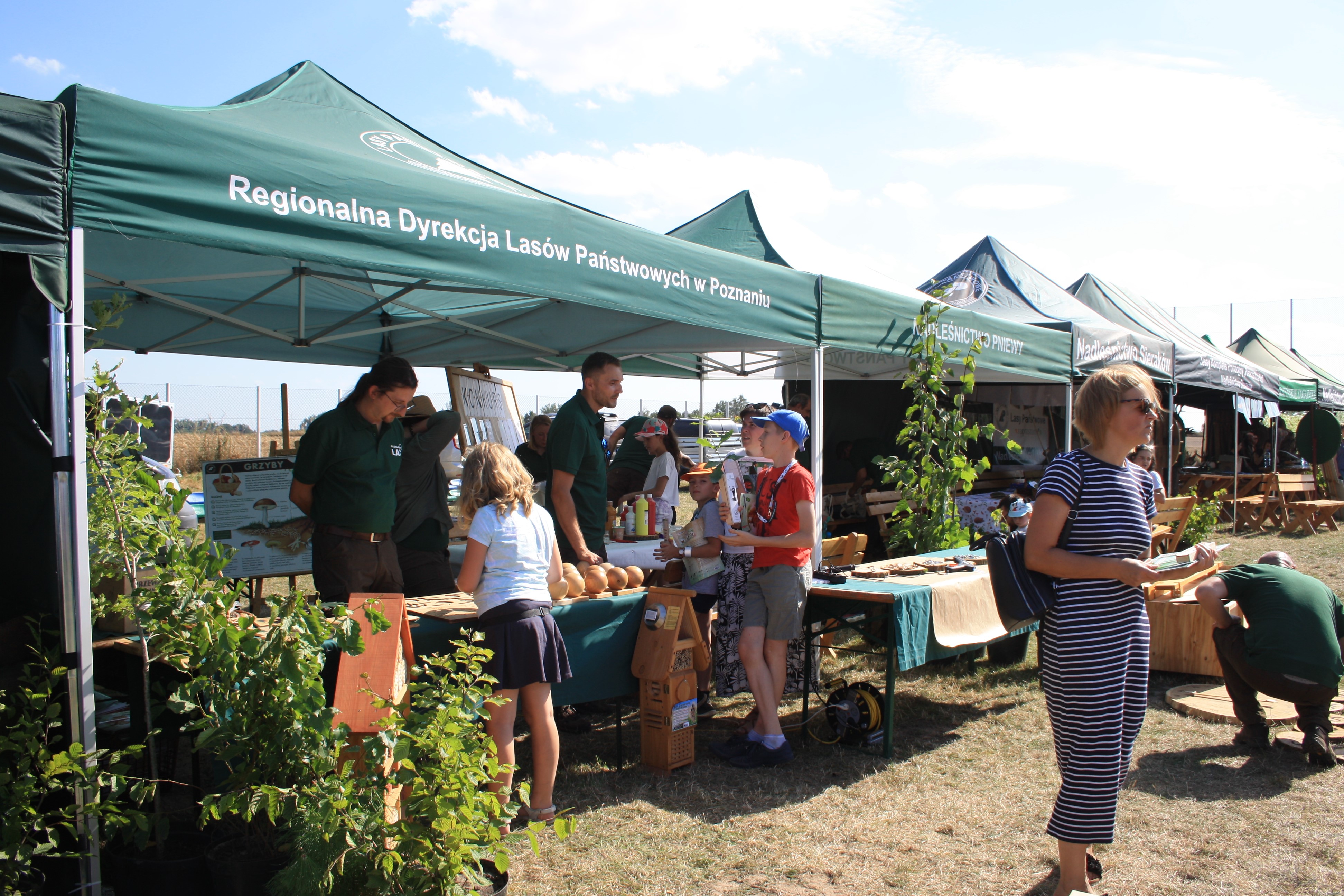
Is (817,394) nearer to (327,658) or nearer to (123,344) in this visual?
(327,658)

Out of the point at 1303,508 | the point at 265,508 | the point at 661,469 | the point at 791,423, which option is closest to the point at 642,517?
the point at 661,469

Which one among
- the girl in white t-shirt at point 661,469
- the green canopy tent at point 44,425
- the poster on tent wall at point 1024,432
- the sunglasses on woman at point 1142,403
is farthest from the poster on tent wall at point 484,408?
the poster on tent wall at point 1024,432

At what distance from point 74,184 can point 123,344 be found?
12.9 ft

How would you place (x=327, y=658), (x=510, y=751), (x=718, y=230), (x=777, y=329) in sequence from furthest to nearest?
(x=718, y=230)
(x=777, y=329)
(x=510, y=751)
(x=327, y=658)

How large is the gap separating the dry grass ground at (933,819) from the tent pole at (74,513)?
1396 millimetres

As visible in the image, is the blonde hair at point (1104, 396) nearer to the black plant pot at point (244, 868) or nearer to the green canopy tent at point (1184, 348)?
the black plant pot at point (244, 868)

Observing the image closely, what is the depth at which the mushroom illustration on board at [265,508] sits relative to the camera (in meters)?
5.29

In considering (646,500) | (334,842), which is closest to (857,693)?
(646,500)

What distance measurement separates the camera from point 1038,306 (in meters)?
10.1

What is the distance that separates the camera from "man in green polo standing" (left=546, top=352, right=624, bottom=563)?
4.13 metres

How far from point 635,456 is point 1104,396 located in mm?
4049

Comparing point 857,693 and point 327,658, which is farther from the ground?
point 327,658

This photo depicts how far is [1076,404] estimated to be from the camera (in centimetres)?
279

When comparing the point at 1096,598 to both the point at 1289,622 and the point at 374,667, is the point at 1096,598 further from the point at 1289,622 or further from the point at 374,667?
the point at 1289,622
